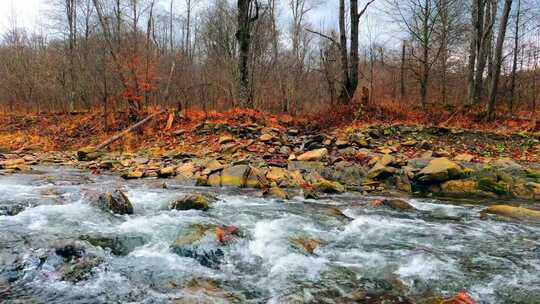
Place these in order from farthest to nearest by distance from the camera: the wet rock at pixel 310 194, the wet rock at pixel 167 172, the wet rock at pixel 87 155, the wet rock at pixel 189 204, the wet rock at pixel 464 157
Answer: the wet rock at pixel 87 155
the wet rock at pixel 167 172
the wet rock at pixel 464 157
the wet rock at pixel 310 194
the wet rock at pixel 189 204

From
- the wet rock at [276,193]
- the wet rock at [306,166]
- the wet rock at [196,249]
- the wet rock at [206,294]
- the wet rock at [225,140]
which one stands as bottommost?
the wet rock at [206,294]

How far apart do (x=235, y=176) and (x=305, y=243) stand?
15.8 feet

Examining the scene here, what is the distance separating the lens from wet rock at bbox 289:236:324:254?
516 cm

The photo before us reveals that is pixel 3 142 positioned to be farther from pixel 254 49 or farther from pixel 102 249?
pixel 102 249

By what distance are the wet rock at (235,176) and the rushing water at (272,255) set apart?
205 cm

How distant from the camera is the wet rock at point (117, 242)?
499cm

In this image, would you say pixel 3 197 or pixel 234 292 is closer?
pixel 234 292

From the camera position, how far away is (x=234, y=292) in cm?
390

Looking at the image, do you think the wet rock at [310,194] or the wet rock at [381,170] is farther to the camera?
the wet rock at [381,170]

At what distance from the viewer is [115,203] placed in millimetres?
6750

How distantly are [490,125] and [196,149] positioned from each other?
10.3 m

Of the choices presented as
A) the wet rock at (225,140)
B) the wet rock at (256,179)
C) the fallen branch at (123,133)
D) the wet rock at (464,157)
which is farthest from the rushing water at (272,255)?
the fallen branch at (123,133)

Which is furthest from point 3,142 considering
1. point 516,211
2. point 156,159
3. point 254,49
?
point 516,211

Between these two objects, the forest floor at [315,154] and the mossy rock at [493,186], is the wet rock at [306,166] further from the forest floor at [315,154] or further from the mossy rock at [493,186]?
the mossy rock at [493,186]
